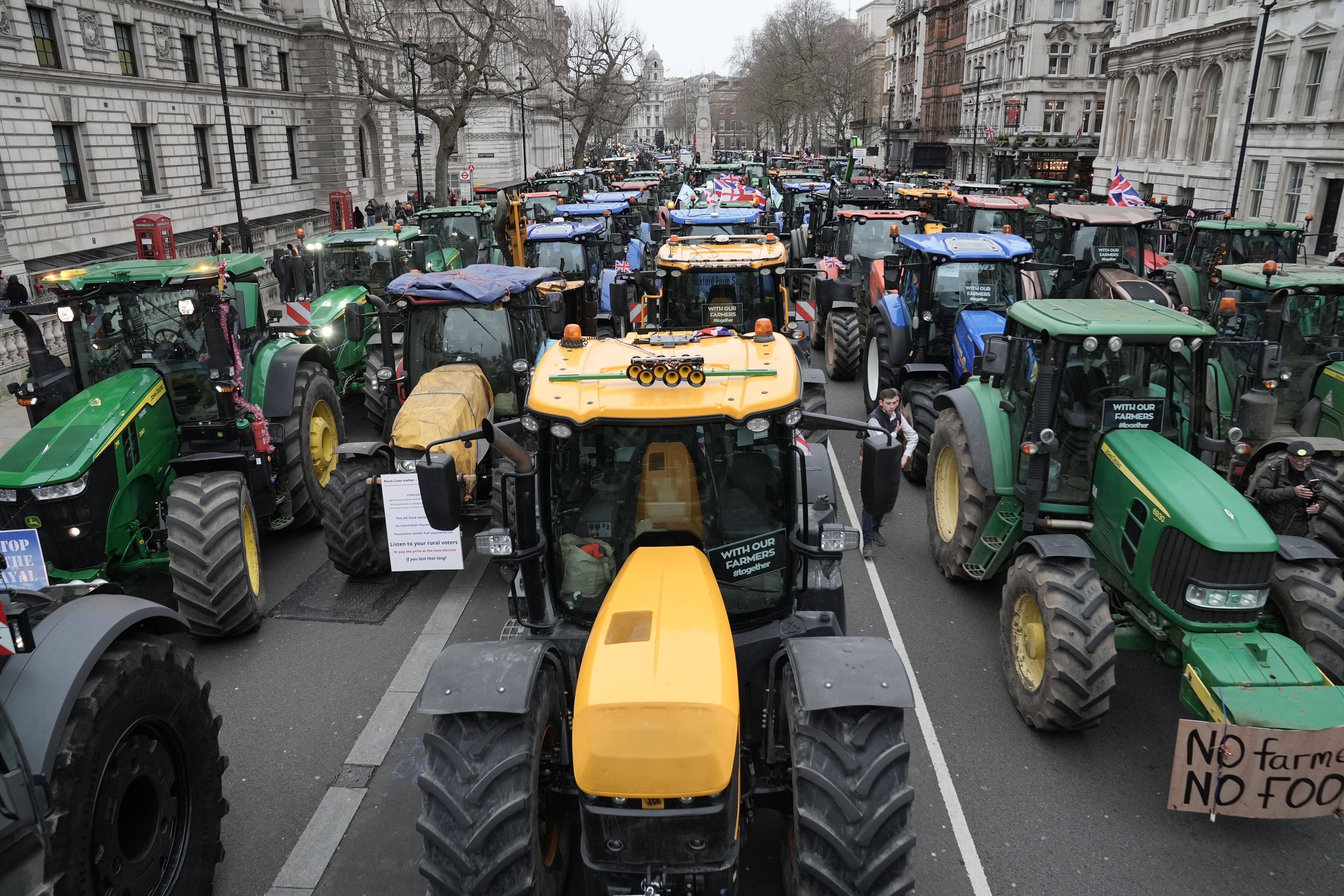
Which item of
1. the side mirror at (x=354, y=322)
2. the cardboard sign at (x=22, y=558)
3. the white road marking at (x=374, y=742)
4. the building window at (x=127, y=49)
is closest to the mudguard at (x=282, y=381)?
the side mirror at (x=354, y=322)

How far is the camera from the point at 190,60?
31.1 m

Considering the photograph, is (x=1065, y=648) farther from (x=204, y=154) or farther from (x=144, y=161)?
(x=204, y=154)

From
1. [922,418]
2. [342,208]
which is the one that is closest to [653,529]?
[922,418]

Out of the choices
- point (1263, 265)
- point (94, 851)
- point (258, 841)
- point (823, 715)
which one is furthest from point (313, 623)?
point (1263, 265)

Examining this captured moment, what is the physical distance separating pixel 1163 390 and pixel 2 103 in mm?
27043

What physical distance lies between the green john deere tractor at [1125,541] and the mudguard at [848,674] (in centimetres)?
212

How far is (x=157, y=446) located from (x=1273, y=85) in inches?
1310

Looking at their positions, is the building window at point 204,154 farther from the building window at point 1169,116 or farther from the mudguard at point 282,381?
the building window at point 1169,116

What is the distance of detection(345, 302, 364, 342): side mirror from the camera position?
→ 8.26 metres

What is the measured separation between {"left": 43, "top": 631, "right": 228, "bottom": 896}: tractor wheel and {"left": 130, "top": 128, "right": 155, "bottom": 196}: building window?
29.6 m

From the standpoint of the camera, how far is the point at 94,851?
3.53 metres

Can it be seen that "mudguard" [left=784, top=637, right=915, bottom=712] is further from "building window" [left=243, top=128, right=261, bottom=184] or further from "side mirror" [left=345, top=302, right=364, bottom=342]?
"building window" [left=243, top=128, right=261, bottom=184]

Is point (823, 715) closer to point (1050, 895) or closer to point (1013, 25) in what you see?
point (1050, 895)

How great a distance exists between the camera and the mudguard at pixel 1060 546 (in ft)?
18.8
